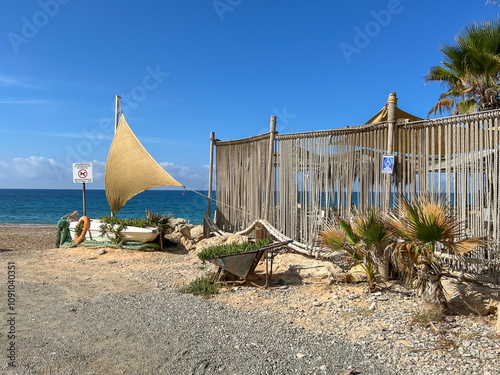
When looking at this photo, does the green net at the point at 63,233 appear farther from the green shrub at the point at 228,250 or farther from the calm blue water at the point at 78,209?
the calm blue water at the point at 78,209

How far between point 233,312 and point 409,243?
268cm

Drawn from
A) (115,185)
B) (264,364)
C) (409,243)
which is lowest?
(264,364)

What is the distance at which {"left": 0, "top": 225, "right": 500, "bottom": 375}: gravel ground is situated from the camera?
11.8ft

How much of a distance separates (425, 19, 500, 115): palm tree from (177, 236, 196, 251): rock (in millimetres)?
8592

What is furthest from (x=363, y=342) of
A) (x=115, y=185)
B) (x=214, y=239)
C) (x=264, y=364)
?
(x=115, y=185)

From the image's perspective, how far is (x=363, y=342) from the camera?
415cm

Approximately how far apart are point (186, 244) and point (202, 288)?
467cm

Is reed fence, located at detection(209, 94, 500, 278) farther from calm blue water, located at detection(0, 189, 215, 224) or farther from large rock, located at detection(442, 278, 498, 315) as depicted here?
calm blue water, located at detection(0, 189, 215, 224)

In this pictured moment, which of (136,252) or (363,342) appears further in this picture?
(136,252)

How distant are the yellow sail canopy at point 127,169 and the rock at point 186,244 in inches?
70.9

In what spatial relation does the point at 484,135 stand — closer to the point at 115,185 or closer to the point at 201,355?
the point at 201,355

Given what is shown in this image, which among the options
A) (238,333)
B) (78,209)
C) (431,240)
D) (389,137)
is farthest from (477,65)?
(78,209)

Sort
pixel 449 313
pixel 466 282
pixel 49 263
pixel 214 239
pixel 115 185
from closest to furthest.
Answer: pixel 449 313 < pixel 466 282 < pixel 49 263 < pixel 214 239 < pixel 115 185

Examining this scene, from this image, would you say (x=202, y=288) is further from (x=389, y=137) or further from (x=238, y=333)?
(x=389, y=137)
